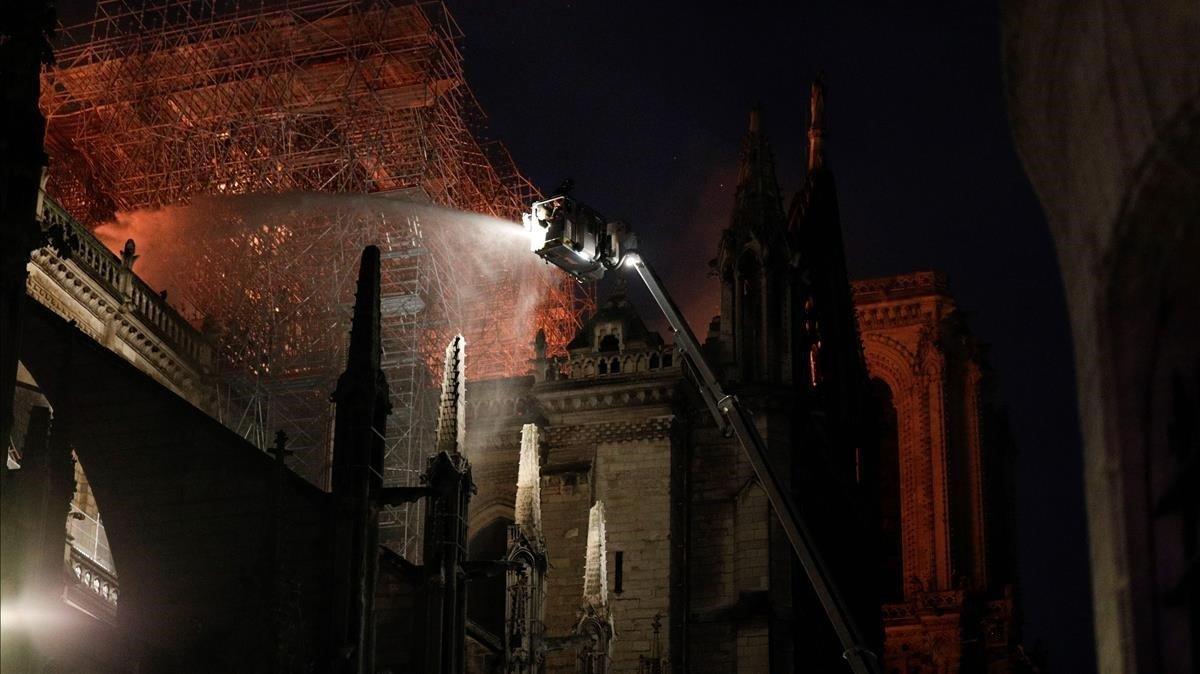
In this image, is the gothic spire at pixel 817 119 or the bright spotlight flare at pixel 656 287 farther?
the gothic spire at pixel 817 119

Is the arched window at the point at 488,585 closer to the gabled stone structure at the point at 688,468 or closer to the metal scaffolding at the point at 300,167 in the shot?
the gabled stone structure at the point at 688,468

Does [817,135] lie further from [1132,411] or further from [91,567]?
[1132,411]

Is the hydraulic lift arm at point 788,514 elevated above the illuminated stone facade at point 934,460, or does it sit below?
below

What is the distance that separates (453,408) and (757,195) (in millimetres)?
13795

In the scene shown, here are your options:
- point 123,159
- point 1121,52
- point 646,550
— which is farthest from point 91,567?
point 1121,52

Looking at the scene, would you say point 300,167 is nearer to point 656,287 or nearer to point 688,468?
point 688,468

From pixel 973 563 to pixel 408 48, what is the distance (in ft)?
76.2

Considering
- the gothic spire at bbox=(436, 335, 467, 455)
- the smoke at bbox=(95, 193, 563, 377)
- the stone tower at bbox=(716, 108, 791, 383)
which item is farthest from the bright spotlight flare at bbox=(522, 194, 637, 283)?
the smoke at bbox=(95, 193, 563, 377)

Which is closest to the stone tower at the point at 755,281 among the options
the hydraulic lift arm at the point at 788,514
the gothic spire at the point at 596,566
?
the gothic spire at the point at 596,566

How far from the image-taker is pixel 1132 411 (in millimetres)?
3832

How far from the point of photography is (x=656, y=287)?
52.1ft

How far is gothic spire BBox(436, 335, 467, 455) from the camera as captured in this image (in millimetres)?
24203

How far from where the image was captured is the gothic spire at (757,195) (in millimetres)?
36281

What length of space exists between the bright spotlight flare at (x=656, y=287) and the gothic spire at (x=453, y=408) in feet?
28.7
